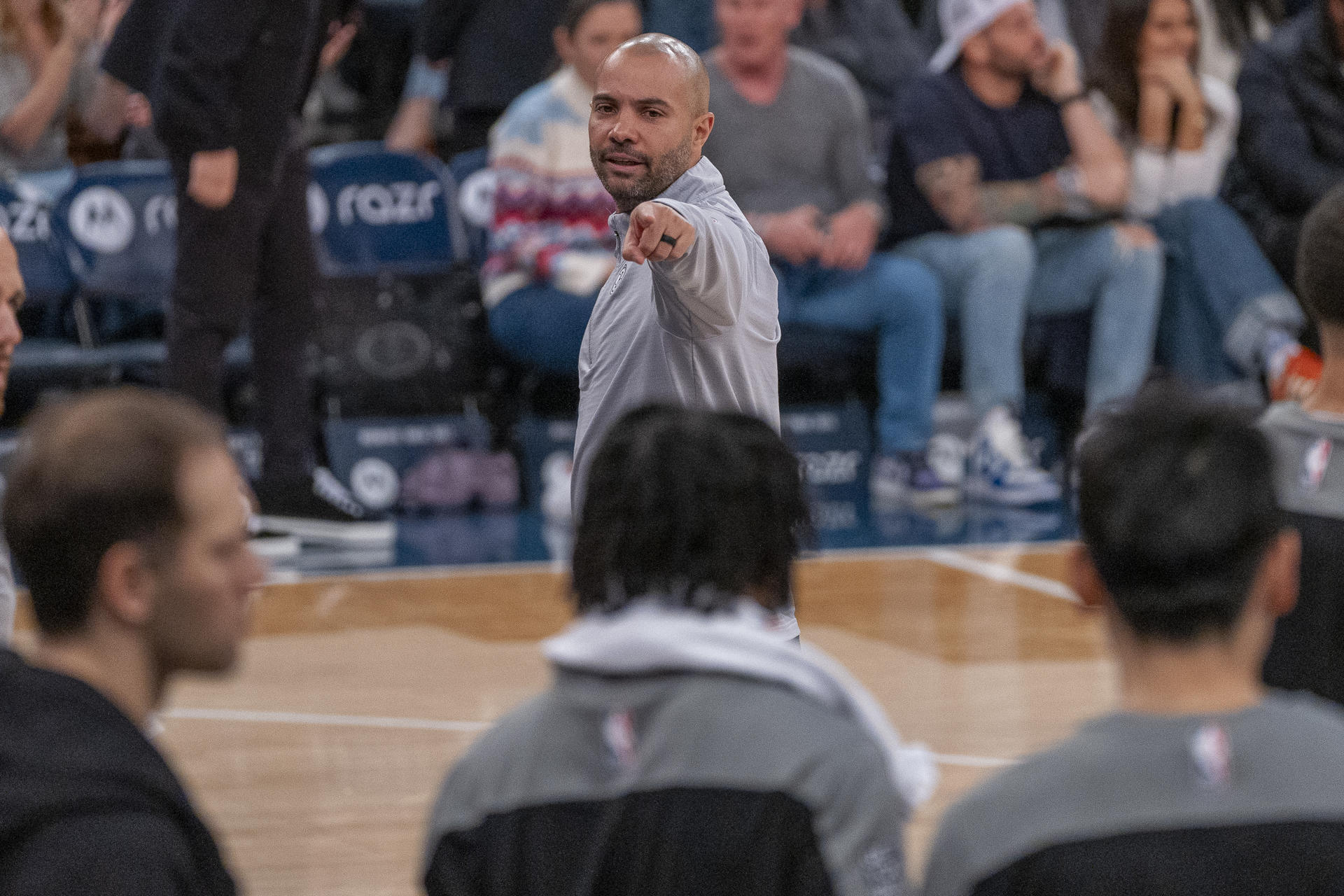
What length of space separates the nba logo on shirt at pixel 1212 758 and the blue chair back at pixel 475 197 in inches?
237

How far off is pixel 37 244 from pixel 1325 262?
5.34 metres

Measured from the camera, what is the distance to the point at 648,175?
3.07m

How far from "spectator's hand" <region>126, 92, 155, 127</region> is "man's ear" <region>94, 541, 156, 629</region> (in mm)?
5979

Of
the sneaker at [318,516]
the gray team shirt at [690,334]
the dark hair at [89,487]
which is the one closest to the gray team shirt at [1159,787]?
the dark hair at [89,487]

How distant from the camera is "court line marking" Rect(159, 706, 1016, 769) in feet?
14.0

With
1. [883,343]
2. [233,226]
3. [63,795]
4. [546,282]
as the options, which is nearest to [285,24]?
[233,226]

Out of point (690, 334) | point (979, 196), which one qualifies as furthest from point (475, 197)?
point (690, 334)

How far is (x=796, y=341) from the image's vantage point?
7117mm

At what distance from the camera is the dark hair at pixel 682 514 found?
1.71 meters

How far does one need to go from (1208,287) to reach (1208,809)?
622 cm

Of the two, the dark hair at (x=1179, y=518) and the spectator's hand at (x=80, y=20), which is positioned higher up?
the spectator's hand at (x=80, y=20)

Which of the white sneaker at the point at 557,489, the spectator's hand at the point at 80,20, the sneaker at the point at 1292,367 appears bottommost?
the white sneaker at the point at 557,489

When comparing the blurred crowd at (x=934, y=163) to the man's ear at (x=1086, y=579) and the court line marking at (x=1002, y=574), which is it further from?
the man's ear at (x=1086, y=579)

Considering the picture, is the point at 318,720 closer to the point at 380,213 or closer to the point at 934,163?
the point at 380,213
